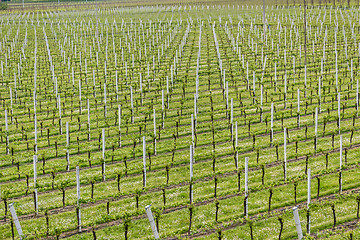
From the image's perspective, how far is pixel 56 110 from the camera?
3114 centimetres

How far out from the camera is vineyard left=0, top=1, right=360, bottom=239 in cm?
1769

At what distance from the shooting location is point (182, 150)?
24.8 meters

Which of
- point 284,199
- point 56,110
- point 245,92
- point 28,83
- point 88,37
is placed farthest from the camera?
point 88,37

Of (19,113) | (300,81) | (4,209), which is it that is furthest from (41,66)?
(4,209)

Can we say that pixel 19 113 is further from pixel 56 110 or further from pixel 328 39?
pixel 328 39

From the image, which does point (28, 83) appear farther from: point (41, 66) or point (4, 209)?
point (4, 209)

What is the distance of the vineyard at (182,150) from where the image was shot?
58.0 ft

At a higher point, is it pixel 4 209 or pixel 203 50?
pixel 203 50

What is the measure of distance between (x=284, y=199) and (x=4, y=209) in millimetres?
10908

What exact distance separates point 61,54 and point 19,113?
54.5 feet

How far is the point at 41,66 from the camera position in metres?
44.0

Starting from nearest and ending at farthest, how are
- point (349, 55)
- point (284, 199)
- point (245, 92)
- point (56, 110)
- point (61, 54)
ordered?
point (284, 199) → point (56, 110) → point (245, 92) → point (349, 55) → point (61, 54)

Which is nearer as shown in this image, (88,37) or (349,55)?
(349,55)

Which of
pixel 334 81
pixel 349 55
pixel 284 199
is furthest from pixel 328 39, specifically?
pixel 284 199
